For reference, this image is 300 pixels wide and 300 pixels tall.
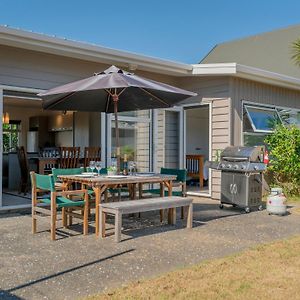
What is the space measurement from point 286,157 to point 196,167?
10.1 feet

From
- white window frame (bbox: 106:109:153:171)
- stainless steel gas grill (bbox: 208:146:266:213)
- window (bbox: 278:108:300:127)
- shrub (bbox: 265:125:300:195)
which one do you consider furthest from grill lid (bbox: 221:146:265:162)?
window (bbox: 278:108:300:127)

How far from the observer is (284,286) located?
3.18m

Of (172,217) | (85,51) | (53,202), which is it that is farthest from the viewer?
(85,51)

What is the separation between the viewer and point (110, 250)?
425cm

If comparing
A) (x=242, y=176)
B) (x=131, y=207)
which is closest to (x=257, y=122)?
(x=242, y=176)

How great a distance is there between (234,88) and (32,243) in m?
5.63

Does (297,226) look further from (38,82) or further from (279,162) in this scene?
(38,82)

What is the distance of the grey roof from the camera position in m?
15.6

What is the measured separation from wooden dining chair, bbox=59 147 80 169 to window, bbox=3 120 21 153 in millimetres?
5977

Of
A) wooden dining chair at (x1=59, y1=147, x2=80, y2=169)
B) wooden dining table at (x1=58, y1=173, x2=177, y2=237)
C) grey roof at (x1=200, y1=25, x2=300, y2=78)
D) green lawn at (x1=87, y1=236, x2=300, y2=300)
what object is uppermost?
grey roof at (x1=200, y1=25, x2=300, y2=78)

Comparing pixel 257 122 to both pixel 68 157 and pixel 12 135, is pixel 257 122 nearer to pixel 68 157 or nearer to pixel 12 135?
pixel 68 157

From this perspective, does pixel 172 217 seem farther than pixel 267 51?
No

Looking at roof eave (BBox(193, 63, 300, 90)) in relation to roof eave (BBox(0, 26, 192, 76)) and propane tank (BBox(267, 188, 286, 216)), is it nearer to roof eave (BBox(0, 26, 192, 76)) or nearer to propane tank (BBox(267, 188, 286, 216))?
roof eave (BBox(0, 26, 192, 76))

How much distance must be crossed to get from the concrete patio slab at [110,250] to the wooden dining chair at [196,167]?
15.1 feet
